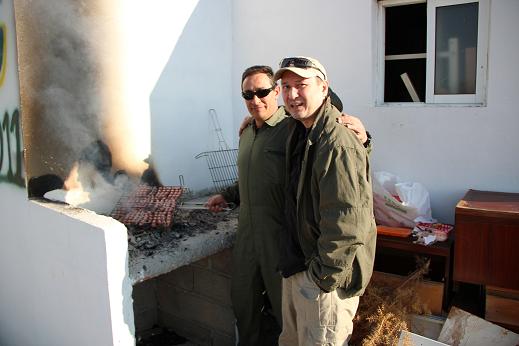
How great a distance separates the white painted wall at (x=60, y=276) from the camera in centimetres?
269

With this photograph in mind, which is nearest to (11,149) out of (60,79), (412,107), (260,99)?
(60,79)

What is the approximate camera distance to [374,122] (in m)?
4.12

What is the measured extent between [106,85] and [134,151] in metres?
0.62

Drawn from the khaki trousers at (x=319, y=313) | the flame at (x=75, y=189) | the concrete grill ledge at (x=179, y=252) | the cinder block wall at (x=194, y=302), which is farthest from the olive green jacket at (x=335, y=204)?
the flame at (x=75, y=189)

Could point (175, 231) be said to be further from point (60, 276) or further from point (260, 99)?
point (260, 99)

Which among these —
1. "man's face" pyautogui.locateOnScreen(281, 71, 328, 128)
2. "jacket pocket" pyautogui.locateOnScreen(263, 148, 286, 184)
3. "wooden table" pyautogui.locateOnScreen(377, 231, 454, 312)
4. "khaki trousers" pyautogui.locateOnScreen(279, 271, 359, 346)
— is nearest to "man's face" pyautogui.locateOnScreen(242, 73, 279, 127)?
"jacket pocket" pyautogui.locateOnScreen(263, 148, 286, 184)

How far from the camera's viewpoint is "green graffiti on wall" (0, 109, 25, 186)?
3465 mm

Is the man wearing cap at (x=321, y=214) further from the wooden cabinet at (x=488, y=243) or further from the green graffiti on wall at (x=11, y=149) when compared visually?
the green graffiti on wall at (x=11, y=149)

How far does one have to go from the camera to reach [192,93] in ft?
15.3

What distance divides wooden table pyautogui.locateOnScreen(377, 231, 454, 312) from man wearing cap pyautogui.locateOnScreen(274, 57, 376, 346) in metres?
0.89

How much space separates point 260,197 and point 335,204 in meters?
0.97

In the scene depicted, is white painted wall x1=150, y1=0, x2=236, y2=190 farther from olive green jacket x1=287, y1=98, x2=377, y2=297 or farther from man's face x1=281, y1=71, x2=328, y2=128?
olive green jacket x1=287, y1=98, x2=377, y2=297

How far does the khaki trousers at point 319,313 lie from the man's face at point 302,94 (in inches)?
35.8

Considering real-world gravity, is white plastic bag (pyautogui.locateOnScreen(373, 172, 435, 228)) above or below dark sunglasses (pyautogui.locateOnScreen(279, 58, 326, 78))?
below
